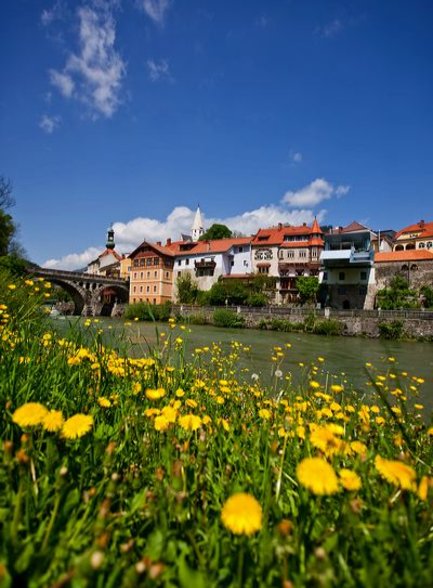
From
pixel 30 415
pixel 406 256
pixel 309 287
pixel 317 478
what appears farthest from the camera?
pixel 309 287

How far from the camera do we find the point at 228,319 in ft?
A: 138

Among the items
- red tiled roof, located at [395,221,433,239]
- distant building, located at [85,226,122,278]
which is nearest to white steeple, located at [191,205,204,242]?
distant building, located at [85,226,122,278]

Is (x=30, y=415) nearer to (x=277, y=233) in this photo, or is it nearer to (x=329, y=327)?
(x=329, y=327)

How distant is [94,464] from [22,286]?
7689 mm

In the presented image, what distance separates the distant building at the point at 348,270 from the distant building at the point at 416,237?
1941 cm

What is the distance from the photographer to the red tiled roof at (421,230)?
64194 millimetres

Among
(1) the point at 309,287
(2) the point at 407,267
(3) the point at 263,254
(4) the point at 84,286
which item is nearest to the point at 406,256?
(2) the point at 407,267

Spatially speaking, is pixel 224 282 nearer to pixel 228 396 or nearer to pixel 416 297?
pixel 416 297

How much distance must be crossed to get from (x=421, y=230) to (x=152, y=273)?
172ft

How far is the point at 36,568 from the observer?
3.27ft

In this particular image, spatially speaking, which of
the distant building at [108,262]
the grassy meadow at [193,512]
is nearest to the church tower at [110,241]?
the distant building at [108,262]

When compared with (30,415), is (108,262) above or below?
above

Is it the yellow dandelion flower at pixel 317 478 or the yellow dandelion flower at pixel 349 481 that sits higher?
the yellow dandelion flower at pixel 317 478

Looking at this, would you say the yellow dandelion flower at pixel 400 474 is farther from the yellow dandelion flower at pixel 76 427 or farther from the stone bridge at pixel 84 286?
the stone bridge at pixel 84 286
